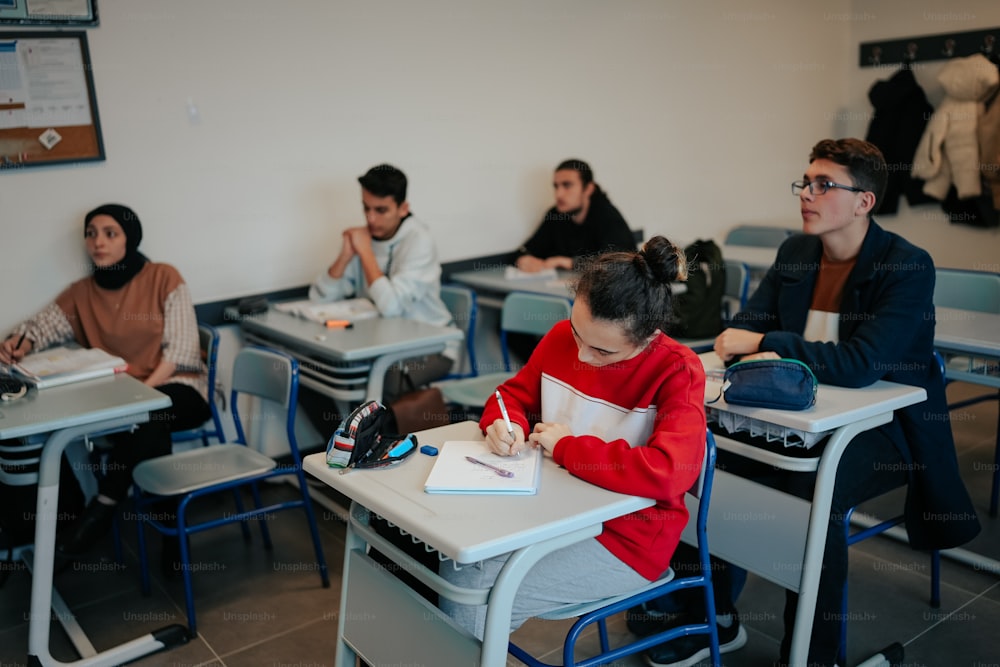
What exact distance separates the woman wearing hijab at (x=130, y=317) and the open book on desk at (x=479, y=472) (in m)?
1.61

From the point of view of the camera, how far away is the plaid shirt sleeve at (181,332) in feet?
10.2

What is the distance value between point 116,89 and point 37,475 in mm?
1525

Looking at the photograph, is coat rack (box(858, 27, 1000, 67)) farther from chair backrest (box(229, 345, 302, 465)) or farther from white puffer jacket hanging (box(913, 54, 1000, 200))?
chair backrest (box(229, 345, 302, 465))

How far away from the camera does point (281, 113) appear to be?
139 inches

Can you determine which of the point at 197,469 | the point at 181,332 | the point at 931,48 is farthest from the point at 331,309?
the point at 931,48

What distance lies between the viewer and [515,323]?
3.47 m

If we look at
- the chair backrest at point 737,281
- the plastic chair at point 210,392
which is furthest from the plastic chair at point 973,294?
the plastic chair at point 210,392

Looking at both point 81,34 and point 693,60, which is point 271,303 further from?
point 693,60

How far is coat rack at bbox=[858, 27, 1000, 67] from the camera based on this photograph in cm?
498

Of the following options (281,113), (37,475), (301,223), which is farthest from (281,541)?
(281,113)

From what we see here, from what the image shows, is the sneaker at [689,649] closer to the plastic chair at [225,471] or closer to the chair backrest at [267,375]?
the plastic chair at [225,471]

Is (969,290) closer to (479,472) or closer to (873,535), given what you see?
(873,535)

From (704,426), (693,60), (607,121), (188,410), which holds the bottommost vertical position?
(188,410)

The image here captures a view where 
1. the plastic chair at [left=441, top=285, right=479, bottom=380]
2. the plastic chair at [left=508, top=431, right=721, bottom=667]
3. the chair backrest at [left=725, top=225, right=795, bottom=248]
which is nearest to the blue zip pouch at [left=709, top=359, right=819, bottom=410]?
the plastic chair at [left=508, top=431, right=721, bottom=667]
